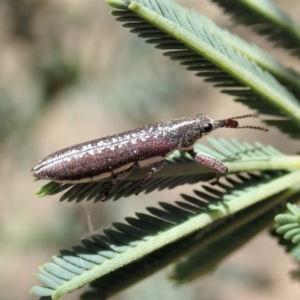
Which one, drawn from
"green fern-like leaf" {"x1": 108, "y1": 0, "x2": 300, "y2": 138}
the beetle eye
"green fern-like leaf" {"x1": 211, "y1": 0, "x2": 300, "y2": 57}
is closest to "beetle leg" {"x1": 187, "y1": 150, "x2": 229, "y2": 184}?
"green fern-like leaf" {"x1": 108, "y1": 0, "x2": 300, "y2": 138}

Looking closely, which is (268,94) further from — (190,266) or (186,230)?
(190,266)

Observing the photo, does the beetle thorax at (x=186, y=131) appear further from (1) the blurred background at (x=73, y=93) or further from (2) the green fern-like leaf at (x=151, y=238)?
(1) the blurred background at (x=73, y=93)

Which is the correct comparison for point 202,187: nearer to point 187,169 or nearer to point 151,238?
point 187,169

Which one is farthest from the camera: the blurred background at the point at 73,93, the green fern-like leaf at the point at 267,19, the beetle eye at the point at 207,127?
the blurred background at the point at 73,93

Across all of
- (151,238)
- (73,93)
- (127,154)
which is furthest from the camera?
(73,93)

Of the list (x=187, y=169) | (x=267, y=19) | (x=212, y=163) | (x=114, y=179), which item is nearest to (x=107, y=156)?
(x=114, y=179)

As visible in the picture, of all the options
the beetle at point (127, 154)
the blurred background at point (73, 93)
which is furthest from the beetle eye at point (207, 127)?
the blurred background at point (73, 93)

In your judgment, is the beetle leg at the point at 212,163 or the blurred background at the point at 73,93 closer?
the beetle leg at the point at 212,163
